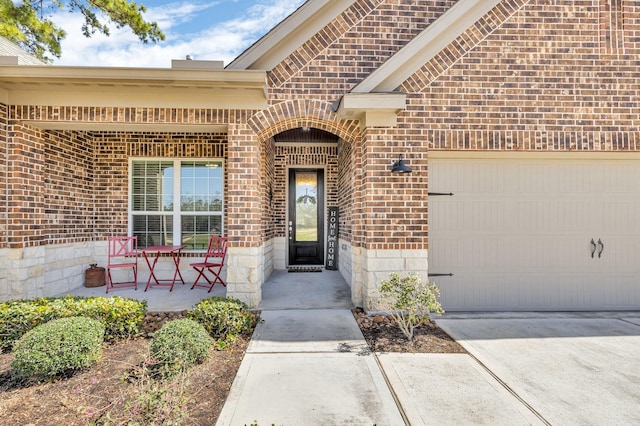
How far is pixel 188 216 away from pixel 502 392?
6233mm

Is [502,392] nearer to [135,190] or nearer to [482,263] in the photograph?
[482,263]

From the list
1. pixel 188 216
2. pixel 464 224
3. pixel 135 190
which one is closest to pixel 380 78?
pixel 464 224

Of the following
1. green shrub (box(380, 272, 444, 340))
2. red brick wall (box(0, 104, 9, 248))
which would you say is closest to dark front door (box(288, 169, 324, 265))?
green shrub (box(380, 272, 444, 340))

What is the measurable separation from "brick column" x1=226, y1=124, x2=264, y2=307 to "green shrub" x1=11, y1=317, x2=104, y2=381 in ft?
6.41

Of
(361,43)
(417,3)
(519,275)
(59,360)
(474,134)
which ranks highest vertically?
(417,3)

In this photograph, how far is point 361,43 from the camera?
506 cm

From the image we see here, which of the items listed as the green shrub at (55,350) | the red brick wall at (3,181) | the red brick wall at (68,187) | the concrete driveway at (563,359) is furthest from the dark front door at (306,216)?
the green shrub at (55,350)

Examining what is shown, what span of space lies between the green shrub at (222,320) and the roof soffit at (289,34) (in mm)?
3383

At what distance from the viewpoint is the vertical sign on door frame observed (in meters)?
8.16

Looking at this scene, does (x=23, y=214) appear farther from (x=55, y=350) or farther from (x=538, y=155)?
(x=538, y=155)

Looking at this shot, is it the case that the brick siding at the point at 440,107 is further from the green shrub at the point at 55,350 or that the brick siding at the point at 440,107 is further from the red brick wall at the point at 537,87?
the green shrub at the point at 55,350

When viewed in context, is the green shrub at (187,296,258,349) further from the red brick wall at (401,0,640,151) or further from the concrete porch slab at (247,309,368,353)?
the red brick wall at (401,0,640,151)

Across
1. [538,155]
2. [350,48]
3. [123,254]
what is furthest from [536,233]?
[123,254]

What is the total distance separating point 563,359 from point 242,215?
4.31 m
